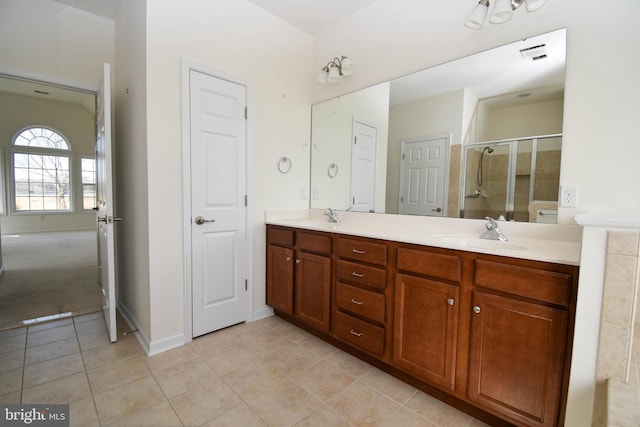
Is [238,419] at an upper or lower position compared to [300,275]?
lower

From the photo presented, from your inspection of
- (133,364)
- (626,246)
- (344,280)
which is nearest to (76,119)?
(133,364)

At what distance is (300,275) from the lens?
231 cm

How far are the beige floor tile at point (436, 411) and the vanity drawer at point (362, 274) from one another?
642mm

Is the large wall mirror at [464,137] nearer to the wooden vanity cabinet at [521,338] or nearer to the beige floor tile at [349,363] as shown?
the wooden vanity cabinet at [521,338]

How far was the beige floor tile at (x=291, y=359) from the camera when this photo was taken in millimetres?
1890

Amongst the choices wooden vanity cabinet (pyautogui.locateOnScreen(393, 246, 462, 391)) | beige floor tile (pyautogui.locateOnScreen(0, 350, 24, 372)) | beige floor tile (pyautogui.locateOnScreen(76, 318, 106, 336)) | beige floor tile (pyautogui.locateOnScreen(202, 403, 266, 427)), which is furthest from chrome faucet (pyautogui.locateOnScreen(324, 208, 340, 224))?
beige floor tile (pyautogui.locateOnScreen(0, 350, 24, 372))

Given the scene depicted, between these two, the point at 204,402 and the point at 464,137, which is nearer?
the point at 204,402

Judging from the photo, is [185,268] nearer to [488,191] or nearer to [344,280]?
[344,280]

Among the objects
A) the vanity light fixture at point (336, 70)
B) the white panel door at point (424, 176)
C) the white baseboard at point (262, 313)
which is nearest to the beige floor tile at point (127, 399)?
the white baseboard at point (262, 313)

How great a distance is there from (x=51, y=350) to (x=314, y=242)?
2.05 m

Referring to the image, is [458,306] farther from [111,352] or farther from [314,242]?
[111,352]

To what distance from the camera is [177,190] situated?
205 cm

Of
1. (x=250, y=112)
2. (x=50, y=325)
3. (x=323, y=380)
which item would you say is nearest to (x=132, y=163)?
(x=250, y=112)

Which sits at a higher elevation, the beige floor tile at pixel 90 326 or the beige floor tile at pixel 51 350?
the beige floor tile at pixel 51 350
